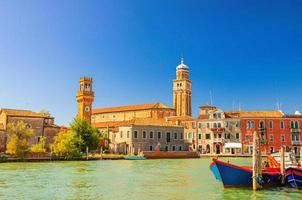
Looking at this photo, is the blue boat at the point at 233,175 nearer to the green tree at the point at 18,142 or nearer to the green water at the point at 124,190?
the green water at the point at 124,190

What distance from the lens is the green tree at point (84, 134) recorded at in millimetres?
47844

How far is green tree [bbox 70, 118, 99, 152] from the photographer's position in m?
47.8

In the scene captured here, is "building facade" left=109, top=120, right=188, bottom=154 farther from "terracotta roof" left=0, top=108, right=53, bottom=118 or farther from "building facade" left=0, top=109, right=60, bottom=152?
"terracotta roof" left=0, top=108, right=53, bottom=118

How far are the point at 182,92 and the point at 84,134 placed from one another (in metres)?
36.6

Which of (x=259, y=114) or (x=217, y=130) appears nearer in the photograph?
(x=259, y=114)

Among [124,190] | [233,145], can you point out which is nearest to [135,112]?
[233,145]

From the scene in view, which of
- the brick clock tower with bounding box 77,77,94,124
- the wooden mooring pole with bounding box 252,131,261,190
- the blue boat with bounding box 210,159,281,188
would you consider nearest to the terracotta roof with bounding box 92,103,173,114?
the brick clock tower with bounding box 77,77,94,124

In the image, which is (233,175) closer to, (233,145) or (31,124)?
(31,124)

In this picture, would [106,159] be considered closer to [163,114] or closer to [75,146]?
[75,146]

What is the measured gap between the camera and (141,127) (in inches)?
2174

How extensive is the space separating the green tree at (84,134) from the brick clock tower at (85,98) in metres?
10.2

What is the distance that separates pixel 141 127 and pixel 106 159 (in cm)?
994

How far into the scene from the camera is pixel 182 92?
81188 mm

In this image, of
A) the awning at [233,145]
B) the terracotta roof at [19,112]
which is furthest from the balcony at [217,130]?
the terracotta roof at [19,112]
